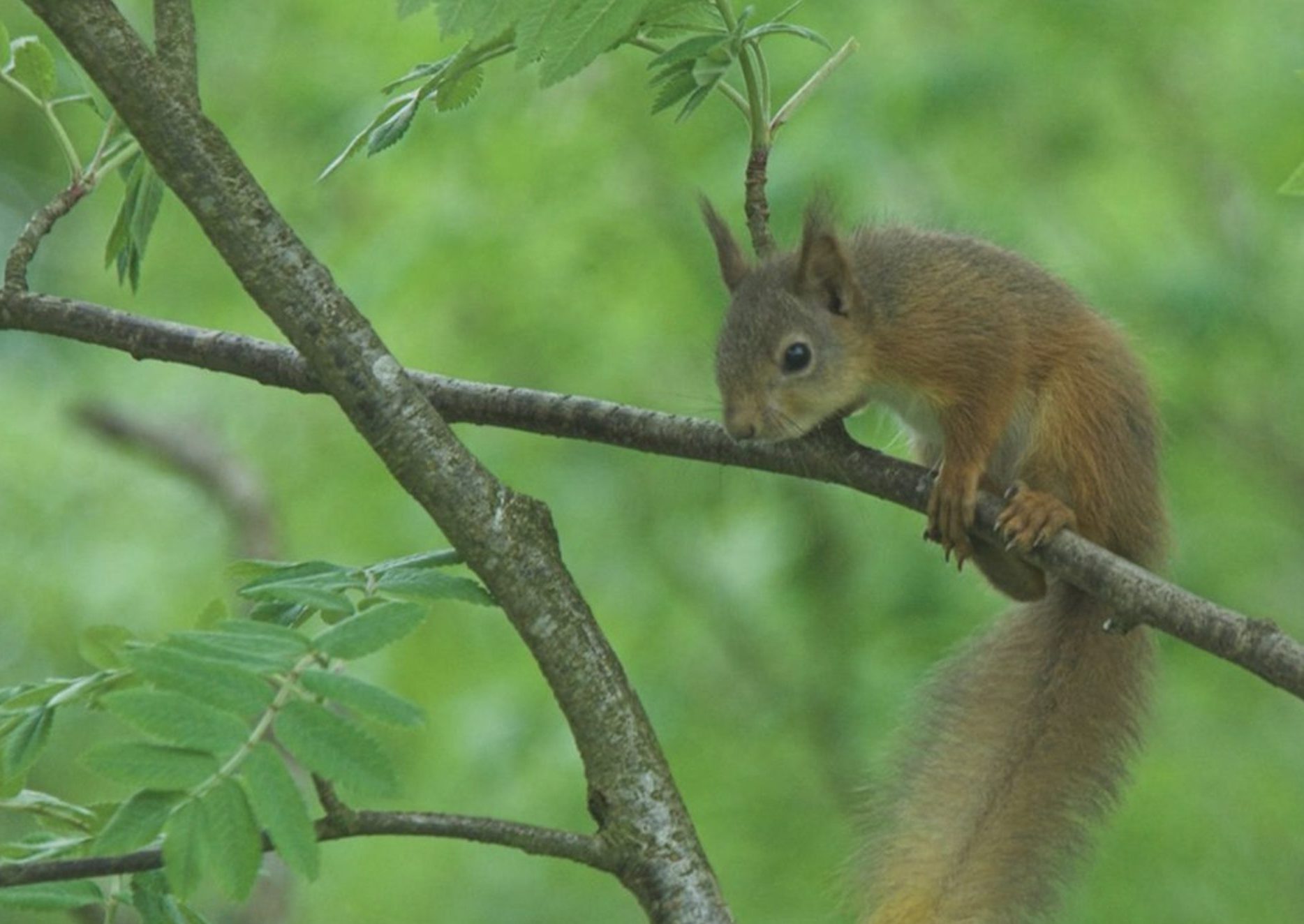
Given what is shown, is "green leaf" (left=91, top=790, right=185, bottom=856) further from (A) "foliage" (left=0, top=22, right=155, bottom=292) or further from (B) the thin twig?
(B) the thin twig

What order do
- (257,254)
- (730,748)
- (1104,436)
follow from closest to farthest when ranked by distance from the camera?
(257,254)
(1104,436)
(730,748)

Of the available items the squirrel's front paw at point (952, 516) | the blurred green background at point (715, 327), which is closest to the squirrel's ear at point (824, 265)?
the squirrel's front paw at point (952, 516)

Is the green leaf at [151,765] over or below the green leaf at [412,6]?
below

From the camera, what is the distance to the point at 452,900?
26.4ft

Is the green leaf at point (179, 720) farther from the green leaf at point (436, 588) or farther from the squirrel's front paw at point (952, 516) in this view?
Answer: the squirrel's front paw at point (952, 516)

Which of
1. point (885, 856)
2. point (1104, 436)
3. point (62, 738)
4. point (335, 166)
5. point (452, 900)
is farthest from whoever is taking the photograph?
point (62, 738)

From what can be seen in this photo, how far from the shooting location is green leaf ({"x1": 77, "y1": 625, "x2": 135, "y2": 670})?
95.8 inches

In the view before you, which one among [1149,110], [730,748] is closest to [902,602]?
[730,748]

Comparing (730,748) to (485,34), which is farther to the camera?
(730,748)

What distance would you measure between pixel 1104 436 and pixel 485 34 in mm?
1939

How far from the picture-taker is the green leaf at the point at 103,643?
2434 millimetres

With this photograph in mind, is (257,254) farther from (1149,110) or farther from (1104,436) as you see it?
(1149,110)

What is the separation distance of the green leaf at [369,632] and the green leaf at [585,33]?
0.74 metres

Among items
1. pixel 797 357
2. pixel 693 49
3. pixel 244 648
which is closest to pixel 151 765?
pixel 244 648
